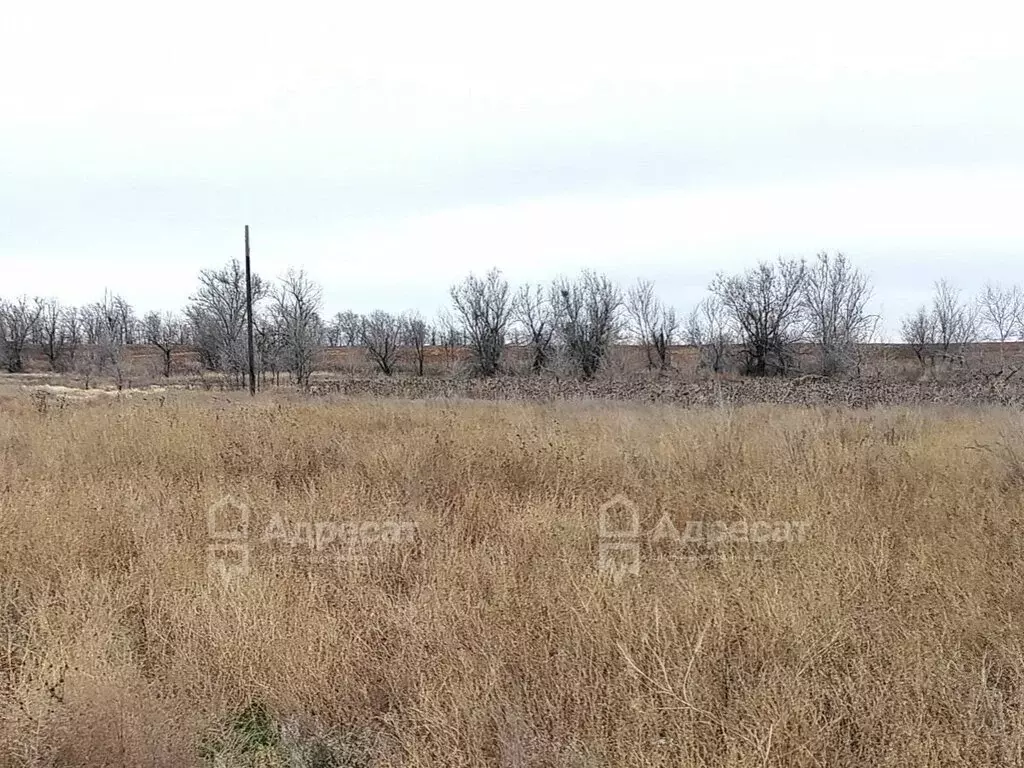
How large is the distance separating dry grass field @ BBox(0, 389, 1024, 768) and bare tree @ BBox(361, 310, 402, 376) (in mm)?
48431

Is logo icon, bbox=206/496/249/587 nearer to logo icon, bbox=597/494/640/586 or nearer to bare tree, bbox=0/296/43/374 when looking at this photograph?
logo icon, bbox=597/494/640/586

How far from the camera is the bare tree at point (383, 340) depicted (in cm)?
5378

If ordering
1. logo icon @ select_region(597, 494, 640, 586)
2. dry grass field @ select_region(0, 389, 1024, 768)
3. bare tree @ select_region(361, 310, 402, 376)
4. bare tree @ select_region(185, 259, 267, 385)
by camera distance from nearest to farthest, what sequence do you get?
dry grass field @ select_region(0, 389, 1024, 768), logo icon @ select_region(597, 494, 640, 586), bare tree @ select_region(185, 259, 267, 385), bare tree @ select_region(361, 310, 402, 376)

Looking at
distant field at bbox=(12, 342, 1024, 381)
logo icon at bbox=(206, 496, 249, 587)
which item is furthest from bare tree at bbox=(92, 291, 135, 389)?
logo icon at bbox=(206, 496, 249, 587)

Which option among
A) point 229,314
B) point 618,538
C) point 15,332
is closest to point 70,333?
point 15,332

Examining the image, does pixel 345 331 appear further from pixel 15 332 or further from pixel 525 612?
pixel 525 612

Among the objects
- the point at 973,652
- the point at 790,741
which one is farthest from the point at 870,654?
the point at 790,741

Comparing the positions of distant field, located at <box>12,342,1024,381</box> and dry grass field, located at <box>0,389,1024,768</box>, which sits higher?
distant field, located at <box>12,342,1024,381</box>

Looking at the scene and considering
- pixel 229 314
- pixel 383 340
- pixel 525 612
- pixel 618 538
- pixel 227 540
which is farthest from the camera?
pixel 383 340

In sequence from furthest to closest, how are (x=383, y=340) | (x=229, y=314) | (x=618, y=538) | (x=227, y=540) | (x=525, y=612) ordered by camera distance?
(x=383, y=340) < (x=229, y=314) < (x=227, y=540) < (x=618, y=538) < (x=525, y=612)

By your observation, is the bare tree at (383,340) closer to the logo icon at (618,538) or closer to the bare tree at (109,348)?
the bare tree at (109,348)

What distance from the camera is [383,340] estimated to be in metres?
54.3

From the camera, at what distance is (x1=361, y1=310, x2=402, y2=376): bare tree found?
53.8 metres

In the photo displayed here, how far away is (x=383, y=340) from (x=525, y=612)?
52717 mm
